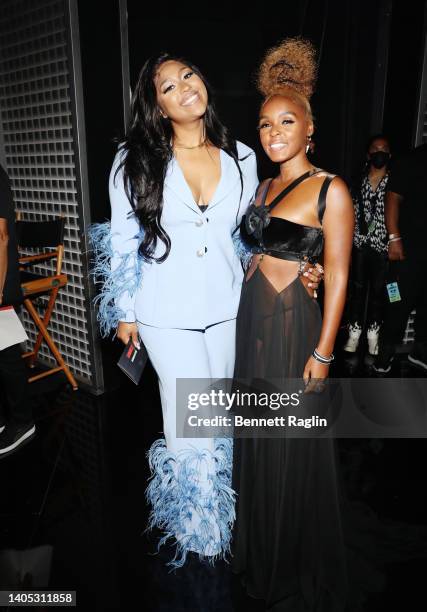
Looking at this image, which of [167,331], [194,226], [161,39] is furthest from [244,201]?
[161,39]

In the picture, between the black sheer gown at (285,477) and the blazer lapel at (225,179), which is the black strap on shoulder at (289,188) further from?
the blazer lapel at (225,179)

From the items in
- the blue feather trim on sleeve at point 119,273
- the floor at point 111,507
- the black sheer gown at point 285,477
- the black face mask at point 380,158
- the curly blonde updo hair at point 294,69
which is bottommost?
the floor at point 111,507

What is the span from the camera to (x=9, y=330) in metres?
2.77

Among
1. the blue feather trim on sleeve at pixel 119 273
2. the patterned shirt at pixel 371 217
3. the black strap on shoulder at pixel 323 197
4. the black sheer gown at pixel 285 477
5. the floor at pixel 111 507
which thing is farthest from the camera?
the patterned shirt at pixel 371 217

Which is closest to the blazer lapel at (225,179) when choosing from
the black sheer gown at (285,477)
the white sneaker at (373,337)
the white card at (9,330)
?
the black sheer gown at (285,477)

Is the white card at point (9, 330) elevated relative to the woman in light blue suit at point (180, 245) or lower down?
lower down

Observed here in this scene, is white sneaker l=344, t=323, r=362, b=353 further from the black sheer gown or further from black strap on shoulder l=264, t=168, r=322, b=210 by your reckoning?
black strap on shoulder l=264, t=168, r=322, b=210

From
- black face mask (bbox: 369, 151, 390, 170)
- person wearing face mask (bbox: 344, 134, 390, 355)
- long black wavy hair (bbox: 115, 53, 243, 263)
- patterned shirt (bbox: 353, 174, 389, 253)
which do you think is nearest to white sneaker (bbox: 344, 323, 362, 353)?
person wearing face mask (bbox: 344, 134, 390, 355)

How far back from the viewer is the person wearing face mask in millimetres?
3756

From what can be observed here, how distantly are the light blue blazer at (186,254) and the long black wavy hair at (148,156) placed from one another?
0.03 m

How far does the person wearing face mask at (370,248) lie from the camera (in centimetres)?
376

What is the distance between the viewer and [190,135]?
1778 millimetres

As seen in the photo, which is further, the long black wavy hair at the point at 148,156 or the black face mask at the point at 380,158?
the black face mask at the point at 380,158

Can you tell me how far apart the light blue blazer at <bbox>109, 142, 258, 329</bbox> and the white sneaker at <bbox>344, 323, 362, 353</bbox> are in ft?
8.35
